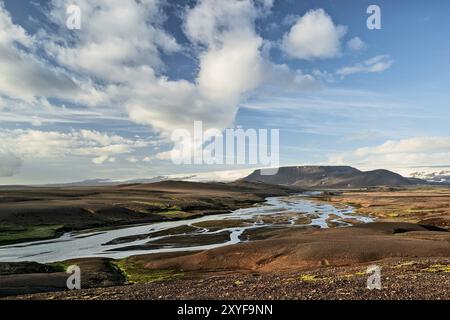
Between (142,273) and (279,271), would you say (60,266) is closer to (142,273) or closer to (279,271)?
(142,273)

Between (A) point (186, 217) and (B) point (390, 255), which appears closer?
(B) point (390, 255)

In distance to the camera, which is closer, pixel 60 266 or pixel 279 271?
pixel 279 271

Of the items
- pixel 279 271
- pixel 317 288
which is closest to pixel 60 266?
pixel 279 271

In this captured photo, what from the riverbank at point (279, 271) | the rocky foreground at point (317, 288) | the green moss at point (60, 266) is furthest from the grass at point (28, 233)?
the rocky foreground at point (317, 288)
